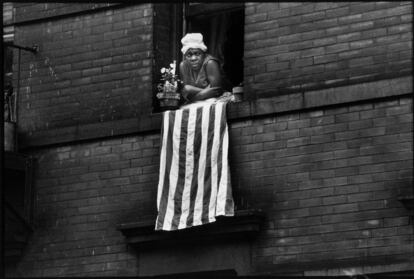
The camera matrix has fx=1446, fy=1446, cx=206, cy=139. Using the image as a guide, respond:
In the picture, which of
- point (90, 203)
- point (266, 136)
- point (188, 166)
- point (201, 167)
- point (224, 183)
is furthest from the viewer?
point (90, 203)

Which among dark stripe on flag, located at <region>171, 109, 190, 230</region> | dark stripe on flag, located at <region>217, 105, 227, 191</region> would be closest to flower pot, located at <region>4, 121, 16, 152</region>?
dark stripe on flag, located at <region>171, 109, 190, 230</region>

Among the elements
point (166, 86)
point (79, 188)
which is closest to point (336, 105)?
point (166, 86)

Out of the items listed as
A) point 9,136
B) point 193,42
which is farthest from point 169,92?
point 9,136

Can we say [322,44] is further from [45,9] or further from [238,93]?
[45,9]

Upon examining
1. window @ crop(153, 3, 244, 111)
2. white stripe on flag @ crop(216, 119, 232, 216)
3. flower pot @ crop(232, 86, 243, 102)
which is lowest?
white stripe on flag @ crop(216, 119, 232, 216)

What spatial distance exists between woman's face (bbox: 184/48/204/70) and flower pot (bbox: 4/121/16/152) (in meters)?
2.68

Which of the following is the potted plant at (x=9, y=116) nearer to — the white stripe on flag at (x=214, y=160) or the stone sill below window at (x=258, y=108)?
the stone sill below window at (x=258, y=108)

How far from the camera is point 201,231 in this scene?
17938 mm

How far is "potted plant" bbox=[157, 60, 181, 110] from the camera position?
746 inches

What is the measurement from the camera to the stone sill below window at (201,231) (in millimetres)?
17641

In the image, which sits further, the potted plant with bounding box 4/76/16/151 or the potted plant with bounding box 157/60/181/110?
the potted plant with bounding box 4/76/16/151

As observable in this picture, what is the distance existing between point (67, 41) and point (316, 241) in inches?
193

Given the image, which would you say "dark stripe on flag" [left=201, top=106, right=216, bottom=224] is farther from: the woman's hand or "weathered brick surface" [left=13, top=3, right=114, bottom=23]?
"weathered brick surface" [left=13, top=3, right=114, bottom=23]

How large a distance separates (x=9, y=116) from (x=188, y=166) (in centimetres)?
324
